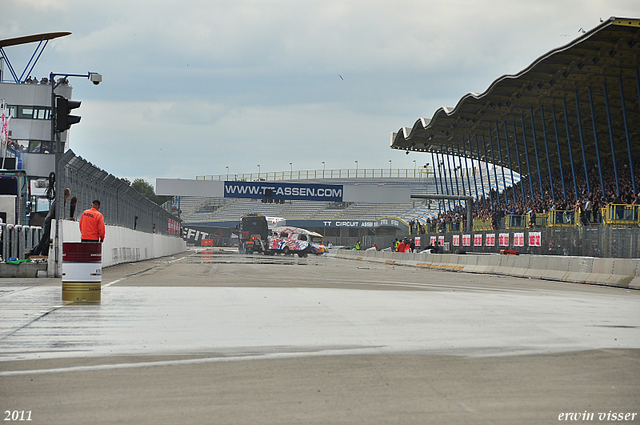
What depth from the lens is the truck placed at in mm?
62594

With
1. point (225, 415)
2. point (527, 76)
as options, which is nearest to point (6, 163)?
point (527, 76)

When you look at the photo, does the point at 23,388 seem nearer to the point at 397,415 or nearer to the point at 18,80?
the point at 397,415

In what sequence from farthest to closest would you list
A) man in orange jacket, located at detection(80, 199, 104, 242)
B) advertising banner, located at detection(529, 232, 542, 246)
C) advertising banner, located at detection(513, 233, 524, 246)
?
advertising banner, located at detection(513, 233, 524, 246), advertising banner, located at detection(529, 232, 542, 246), man in orange jacket, located at detection(80, 199, 104, 242)

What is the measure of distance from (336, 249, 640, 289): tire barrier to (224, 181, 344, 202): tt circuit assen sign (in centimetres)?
2827

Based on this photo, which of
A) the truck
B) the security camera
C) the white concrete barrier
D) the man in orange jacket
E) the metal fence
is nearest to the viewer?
the man in orange jacket

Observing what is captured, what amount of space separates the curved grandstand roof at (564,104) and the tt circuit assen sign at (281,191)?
7653 millimetres

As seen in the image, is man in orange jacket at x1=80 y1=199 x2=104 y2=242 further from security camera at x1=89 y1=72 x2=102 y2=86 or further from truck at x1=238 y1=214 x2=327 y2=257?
truck at x1=238 y1=214 x2=327 y2=257

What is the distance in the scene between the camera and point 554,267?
24406 mm

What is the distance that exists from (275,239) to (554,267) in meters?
40.7

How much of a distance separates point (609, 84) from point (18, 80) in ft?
182

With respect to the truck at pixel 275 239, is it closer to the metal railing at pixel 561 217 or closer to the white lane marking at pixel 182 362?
the metal railing at pixel 561 217

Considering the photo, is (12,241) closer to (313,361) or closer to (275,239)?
(313,361)

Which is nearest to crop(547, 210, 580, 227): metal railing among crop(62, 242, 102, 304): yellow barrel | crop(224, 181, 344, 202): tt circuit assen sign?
crop(224, 181, 344, 202): tt circuit assen sign

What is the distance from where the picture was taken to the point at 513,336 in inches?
318
